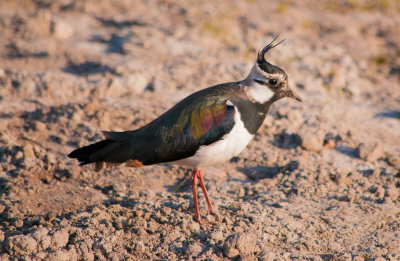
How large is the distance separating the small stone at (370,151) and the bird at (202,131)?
2.11 m

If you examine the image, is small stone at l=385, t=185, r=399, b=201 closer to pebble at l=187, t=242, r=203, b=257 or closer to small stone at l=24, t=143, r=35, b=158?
→ pebble at l=187, t=242, r=203, b=257

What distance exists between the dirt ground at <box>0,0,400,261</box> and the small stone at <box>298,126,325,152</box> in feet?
0.07

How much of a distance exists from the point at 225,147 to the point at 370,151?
2780mm

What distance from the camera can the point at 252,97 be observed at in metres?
5.72

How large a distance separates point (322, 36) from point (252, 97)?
20.5 feet

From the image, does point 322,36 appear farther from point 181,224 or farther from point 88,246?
point 88,246

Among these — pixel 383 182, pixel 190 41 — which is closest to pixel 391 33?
pixel 190 41

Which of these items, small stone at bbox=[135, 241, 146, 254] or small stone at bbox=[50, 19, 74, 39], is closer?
small stone at bbox=[135, 241, 146, 254]

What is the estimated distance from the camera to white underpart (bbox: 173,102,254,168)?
5.50m

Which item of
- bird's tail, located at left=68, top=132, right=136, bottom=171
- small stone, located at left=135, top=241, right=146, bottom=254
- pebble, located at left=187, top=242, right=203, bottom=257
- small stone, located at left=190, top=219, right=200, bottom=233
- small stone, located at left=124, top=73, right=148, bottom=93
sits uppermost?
small stone, located at left=124, top=73, right=148, bottom=93

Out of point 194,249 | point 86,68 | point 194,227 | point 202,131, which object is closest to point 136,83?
point 86,68

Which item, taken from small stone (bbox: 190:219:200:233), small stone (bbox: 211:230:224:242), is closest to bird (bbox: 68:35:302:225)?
small stone (bbox: 190:219:200:233)

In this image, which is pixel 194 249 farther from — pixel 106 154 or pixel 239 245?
pixel 106 154

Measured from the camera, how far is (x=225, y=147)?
5520 millimetres
